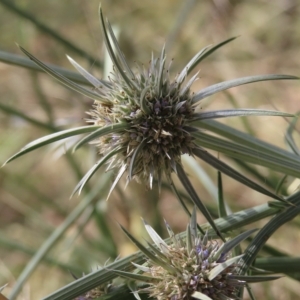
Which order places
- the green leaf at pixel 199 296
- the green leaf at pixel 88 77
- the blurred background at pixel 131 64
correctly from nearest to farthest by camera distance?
the green leaf at pixel 199 296 → the green leaf at pixel 88 77 → the blurred background at pixel 131 64

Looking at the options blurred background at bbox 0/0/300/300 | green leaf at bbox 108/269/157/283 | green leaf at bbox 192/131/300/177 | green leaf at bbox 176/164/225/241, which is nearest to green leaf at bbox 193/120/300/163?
green leaf at bbox 192/131/300/177

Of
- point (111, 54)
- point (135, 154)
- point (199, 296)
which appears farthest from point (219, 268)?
point (111, 54)

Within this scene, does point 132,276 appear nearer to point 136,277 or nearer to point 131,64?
point 136,277

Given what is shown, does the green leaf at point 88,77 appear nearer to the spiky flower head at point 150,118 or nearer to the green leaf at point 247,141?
the spiky flower head at point 150,118

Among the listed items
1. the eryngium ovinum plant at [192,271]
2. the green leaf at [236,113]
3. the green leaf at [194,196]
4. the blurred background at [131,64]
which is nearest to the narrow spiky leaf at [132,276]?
the eryngium ovinum plant at [192,271]

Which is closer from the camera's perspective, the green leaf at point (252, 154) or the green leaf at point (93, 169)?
the green leaf at point (93, 169)

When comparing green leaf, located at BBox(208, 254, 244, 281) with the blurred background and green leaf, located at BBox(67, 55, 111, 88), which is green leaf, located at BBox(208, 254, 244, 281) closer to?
green leaf, located at BBox(67, 55, 111, 88)

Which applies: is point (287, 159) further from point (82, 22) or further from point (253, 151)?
point (82, 22)

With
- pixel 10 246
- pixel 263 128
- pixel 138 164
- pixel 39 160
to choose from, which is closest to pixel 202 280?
pixel 138 164

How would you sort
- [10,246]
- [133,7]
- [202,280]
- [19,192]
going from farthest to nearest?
[133,7], [19,192], [10,246], [202,280]
